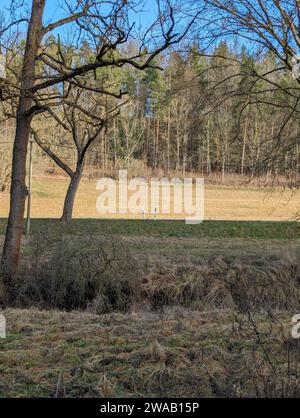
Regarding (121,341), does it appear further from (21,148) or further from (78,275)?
(21,148)

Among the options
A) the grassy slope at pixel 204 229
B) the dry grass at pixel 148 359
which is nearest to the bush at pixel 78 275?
the dry grass at pixel 148 359

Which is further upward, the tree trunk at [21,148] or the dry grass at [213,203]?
the tree trunk at [21,148]

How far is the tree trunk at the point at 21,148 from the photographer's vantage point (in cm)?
1153

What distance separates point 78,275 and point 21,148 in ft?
11.0

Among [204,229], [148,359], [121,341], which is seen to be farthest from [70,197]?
[148,359]

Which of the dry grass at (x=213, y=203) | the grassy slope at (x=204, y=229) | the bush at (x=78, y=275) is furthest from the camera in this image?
the dry grass at (x=213, y=203)

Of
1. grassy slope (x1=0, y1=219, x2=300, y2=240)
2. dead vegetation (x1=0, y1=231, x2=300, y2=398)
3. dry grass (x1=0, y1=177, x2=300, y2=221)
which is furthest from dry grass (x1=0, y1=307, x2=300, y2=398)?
dry grass (x1=0, y1=177, x2=300, y2=221)

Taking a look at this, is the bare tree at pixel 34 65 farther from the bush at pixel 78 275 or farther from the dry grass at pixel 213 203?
the dry grass at pixel 213 203

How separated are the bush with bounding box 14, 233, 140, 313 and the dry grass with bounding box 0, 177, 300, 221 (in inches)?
705

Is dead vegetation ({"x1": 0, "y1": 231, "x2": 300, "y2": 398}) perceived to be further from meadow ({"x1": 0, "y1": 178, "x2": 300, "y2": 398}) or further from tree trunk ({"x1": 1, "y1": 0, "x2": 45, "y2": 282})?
tree trunk ({"x1": 1, "y1": 0, "x2": 45, "y2": 282})

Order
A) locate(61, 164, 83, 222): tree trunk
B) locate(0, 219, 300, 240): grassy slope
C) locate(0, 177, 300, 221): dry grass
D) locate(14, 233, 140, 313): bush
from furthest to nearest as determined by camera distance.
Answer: locate(0, 177, 300, 221): dry grass
locate(61, 164, 83, 222): tree trunk
locate(0, 219, 300, 240): grassy slope
locate(14, 233, 140, 313): bush

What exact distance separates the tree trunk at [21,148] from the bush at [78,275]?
510mm

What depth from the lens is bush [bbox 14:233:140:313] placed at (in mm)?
11484
